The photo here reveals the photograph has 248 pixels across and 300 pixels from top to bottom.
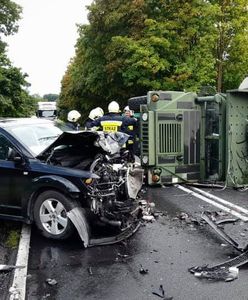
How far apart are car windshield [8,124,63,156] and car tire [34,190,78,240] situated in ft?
2.40

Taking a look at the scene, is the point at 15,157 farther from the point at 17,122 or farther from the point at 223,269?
the point at 223,269

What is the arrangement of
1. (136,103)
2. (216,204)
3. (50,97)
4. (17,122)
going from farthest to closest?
(50,97) < (136,103) < (216,204) < (17,122)

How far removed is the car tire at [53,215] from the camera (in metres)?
5.78

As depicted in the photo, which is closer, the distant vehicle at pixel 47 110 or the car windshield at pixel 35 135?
the car windshield at pixel 35 135

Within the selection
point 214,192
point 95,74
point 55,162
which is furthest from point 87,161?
point 95,74

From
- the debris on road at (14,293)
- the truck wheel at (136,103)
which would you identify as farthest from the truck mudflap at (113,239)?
the truck wheel at (136,103)

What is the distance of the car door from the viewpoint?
6148mm

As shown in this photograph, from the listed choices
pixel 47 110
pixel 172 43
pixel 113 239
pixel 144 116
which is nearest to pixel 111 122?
pixel 144 116

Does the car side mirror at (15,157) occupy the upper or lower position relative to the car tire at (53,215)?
upper

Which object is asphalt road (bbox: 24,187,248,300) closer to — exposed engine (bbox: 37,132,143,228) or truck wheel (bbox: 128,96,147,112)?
exposed engine (bbox: 37,132,143,228)

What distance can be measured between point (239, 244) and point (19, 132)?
348 centimetres

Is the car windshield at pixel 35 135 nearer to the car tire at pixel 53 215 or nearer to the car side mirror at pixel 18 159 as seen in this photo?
the car side mirror at pixel 18 159

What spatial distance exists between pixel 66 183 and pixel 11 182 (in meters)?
0.95

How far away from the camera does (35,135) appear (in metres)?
6.85
